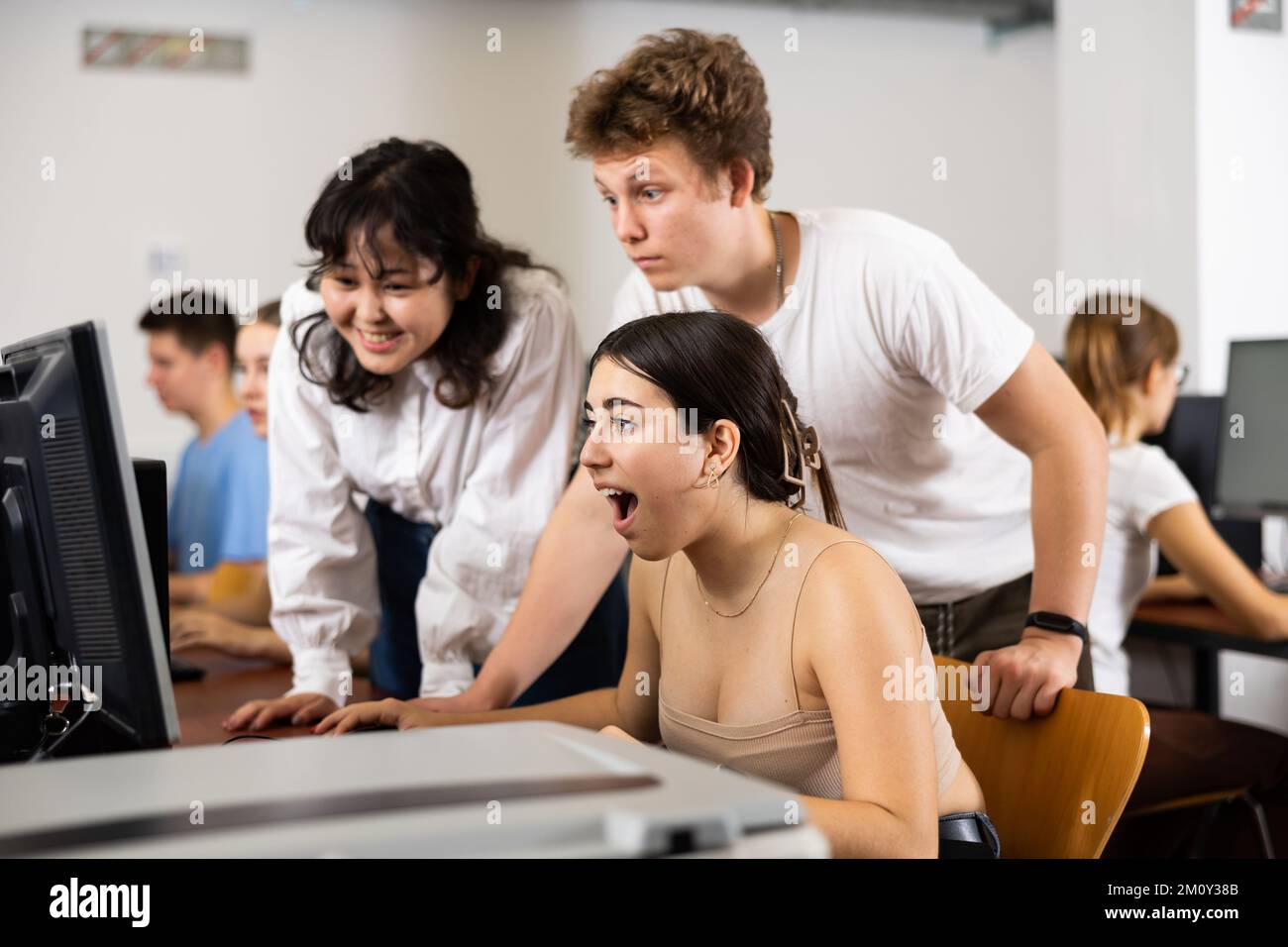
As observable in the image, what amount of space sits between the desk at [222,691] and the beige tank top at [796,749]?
51 centimetres

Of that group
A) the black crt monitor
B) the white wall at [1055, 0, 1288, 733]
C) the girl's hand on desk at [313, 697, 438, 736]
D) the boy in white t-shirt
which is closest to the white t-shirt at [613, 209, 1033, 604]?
the boy in white t-shirt

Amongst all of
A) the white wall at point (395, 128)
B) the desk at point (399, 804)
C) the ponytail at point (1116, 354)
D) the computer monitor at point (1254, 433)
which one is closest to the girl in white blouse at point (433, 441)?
the desk at point (399, 804)

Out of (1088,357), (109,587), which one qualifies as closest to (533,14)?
(1088,357)

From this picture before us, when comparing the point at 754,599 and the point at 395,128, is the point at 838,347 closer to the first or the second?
the point at 754,599

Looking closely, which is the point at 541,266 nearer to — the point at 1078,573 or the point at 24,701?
the point at 1078,573

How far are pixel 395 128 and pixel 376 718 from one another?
15.1ft

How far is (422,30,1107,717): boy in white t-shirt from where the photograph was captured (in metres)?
1.49

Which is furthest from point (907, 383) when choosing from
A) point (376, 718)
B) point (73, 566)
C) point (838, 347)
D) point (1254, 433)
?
point (1254, 433)

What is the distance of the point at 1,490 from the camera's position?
3.56 ft

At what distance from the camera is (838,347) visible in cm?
158

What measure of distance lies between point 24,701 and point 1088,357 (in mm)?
2201

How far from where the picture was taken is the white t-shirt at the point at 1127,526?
2.50 meters

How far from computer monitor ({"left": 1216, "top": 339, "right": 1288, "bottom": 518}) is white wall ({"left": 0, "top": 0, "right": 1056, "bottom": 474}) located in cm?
332

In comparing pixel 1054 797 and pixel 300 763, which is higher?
pixel 300 763
